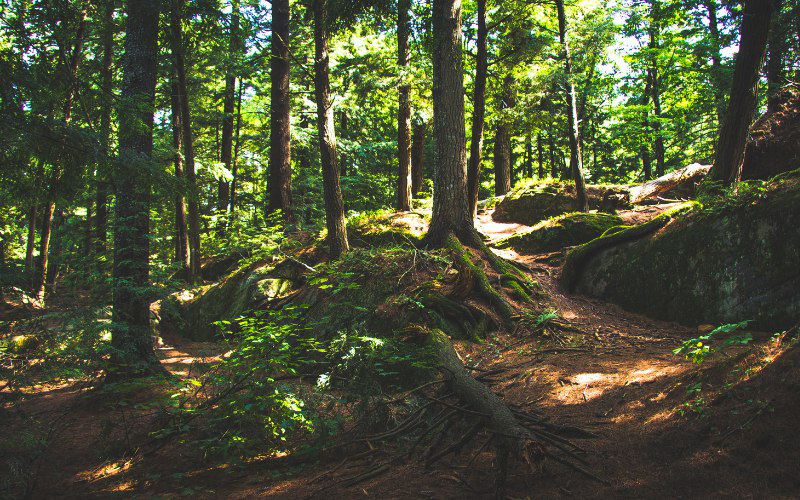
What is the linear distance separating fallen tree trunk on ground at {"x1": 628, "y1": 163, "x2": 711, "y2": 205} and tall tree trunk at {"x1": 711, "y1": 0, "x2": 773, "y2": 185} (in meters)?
6.24

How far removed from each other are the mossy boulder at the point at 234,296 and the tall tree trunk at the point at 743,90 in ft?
31.9

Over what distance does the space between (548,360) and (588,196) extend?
12242 millimetres

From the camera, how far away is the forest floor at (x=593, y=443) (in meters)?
2.31

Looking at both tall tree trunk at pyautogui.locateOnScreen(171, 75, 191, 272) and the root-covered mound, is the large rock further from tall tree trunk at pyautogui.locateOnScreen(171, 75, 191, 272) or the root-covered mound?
tall tree trunk at pyautogui.locateOnScreen(171, 75, 191, 272)

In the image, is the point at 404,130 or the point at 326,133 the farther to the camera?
the point at 404,130

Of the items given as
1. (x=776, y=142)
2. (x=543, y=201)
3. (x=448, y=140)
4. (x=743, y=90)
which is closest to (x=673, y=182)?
(x=543, y=201)

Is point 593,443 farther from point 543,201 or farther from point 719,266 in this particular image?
point 543,201

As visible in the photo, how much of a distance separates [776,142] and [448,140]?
6.37 m

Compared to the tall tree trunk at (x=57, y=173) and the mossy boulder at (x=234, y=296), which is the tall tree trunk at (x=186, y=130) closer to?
the mossy boulder at (x=234, y=296)

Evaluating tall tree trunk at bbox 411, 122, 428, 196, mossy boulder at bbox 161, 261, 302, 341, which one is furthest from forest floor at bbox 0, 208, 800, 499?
tall tree trunk at bbox 411, 122, 428, 196

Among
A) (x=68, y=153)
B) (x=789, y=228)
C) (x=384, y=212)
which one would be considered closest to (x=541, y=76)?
(x=384, y=212)

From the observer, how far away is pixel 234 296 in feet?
38.0

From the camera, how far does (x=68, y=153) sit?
12.9 ft

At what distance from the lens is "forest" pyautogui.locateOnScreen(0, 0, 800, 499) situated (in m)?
3.01
